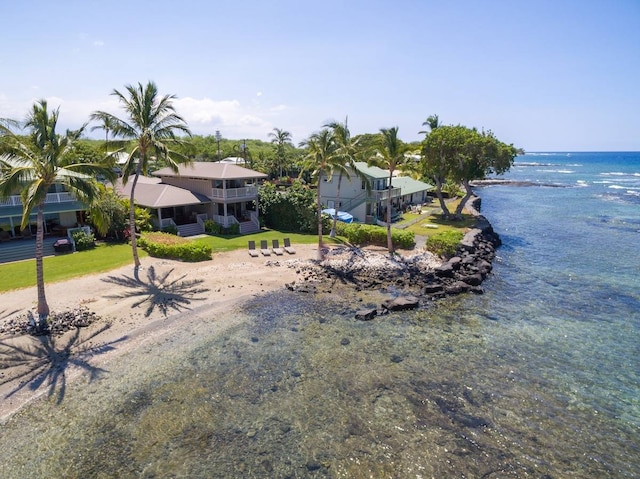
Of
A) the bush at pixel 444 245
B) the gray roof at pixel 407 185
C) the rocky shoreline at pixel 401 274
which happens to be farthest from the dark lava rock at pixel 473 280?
the gray roof at pixel 407 185

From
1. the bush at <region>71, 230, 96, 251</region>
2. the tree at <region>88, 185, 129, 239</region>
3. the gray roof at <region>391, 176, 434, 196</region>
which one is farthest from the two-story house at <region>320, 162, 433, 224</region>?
the bush at <region>71, 230, 96, 251</region>

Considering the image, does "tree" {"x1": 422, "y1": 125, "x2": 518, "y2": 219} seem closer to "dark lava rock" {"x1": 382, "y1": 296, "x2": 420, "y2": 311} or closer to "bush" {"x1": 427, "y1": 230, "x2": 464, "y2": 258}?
"bush" {"x1": 427, "y1": 230, "x2": 464, "y2": 258}

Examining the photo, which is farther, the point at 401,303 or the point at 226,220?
the point at 226,220

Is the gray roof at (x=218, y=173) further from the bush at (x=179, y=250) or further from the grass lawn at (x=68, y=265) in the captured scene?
the grass lawn at (x=68, y=265)

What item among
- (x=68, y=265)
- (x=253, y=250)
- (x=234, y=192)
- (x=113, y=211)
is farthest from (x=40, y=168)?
(x=234, y=192)

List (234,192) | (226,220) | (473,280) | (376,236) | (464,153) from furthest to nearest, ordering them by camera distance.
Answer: (464,153), (234,192), (226,220), (376,236), (473,280)

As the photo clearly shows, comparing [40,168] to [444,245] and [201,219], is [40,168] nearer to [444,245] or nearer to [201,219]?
[201,219]
